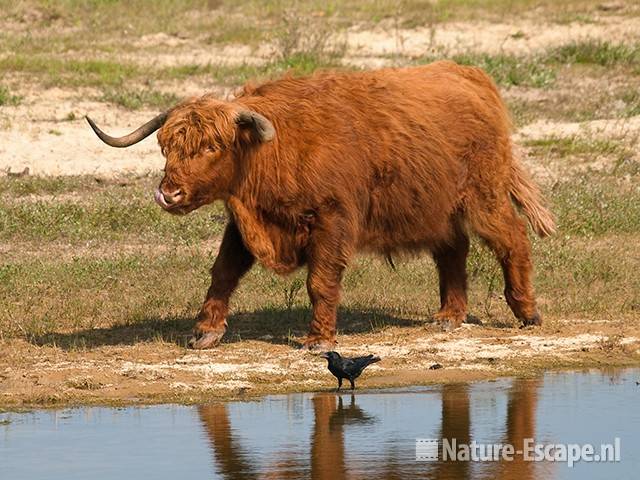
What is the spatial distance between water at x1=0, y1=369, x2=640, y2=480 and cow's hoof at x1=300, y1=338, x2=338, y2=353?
2.85 ft

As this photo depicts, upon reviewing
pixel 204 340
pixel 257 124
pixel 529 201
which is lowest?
pixel 204 340

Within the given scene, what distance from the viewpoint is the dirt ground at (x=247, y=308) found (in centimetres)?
873

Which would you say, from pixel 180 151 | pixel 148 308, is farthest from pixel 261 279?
pixel 180 151

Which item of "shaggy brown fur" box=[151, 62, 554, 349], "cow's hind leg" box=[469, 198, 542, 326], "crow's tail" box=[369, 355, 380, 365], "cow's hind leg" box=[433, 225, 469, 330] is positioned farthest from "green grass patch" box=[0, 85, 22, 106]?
"crow's tail" box=[369, 355, 380, 365]

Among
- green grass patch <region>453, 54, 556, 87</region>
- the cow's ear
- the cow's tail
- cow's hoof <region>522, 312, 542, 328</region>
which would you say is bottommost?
cow's hoof <region>522, 312, 542, 328</region>

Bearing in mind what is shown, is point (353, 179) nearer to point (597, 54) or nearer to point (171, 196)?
point (171, 196)

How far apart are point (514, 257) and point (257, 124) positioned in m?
2.06

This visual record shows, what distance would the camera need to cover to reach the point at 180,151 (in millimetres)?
9039

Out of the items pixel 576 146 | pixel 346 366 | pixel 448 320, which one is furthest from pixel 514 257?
pixel 576 146

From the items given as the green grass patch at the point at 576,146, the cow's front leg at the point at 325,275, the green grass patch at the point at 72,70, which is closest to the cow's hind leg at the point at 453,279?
the cow's front leg at the point at 325,275

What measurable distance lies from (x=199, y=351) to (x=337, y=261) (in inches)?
38.1

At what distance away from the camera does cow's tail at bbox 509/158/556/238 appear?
10250 millimetres

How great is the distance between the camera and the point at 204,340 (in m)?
9.45

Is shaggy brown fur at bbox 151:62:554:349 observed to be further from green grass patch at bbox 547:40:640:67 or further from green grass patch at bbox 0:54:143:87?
green grass patch at bbox 547:40:640:67
